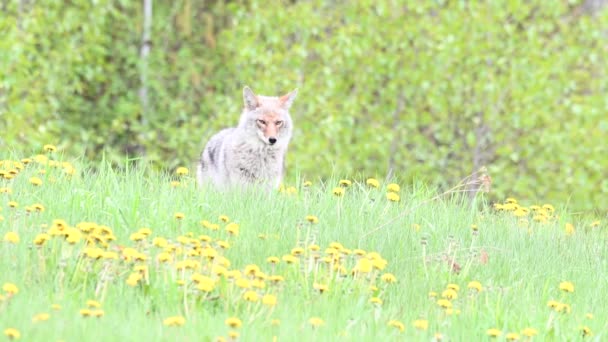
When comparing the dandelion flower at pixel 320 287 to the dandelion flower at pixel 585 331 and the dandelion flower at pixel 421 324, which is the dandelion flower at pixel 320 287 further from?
the dandelion flower at pixel 585 331

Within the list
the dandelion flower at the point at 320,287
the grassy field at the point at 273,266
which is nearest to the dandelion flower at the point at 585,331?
the grassy field at the point at 273,266

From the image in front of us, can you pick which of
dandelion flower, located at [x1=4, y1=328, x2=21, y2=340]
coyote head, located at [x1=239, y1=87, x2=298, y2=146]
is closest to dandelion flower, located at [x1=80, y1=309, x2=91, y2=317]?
dandelion flower, located at [x1=4, y1=328, x2=21, y2=340]

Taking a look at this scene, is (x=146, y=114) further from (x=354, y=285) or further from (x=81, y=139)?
(x=354, y=285)

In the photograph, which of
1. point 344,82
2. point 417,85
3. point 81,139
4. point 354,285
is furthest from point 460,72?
point 354,285

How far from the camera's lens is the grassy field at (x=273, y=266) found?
511cm

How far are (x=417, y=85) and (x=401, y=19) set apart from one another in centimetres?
87

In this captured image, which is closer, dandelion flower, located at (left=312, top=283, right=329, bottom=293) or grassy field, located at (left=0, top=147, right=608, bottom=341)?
grassy field, located at (left=0, top=147, right=608, bottom=341)

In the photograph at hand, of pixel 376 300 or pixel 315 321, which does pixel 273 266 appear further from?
pixel 315 321

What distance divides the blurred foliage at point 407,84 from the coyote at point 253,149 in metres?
4.43

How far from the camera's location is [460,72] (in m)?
14.7

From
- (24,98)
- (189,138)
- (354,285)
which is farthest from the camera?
(189,138)

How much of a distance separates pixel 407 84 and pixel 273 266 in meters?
9.06

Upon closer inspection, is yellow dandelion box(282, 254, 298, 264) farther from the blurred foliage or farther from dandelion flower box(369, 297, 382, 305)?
the blurred foliage

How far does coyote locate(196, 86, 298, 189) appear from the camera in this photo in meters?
9.07
